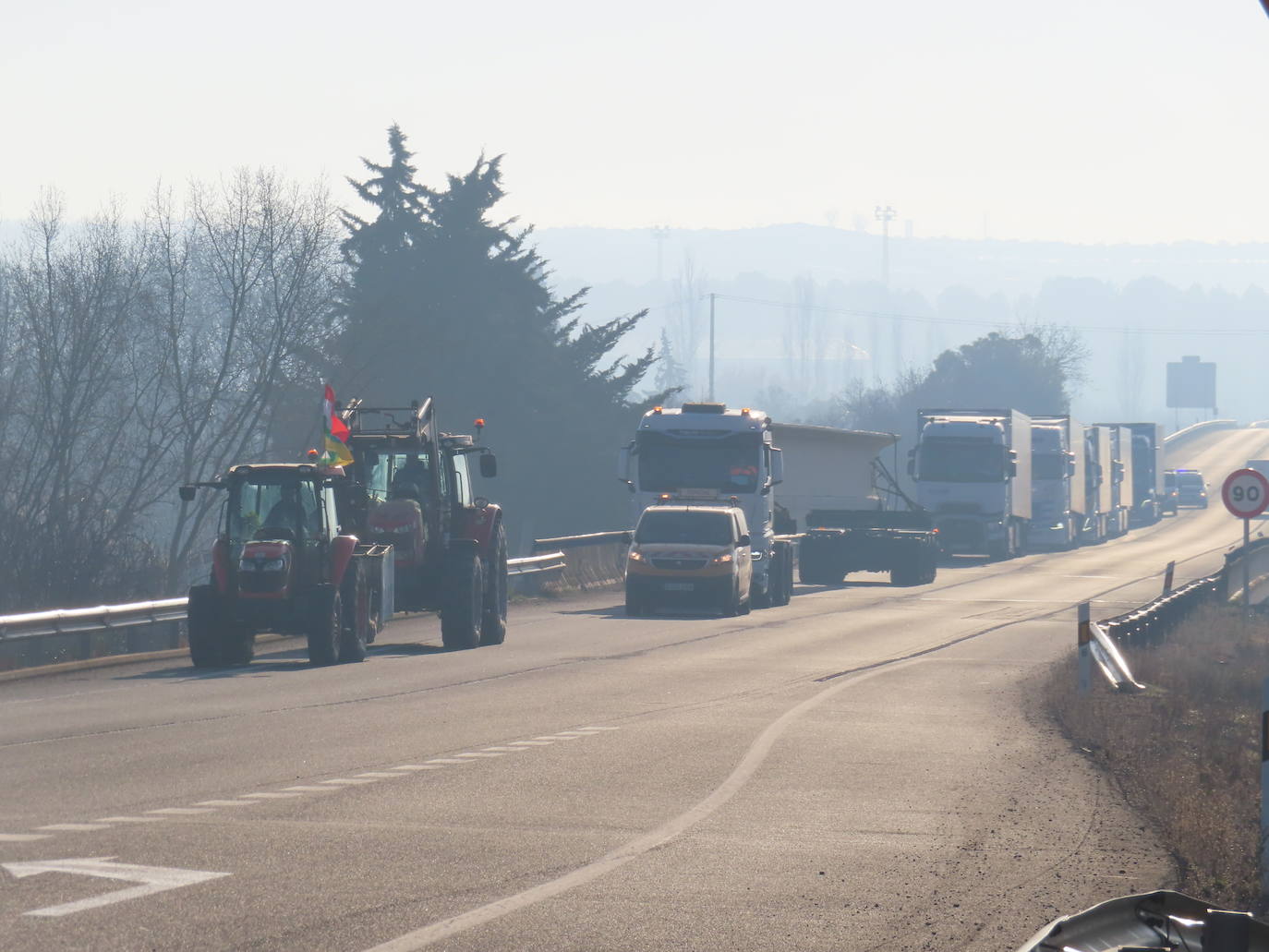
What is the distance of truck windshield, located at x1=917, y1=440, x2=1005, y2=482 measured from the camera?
1981 inches

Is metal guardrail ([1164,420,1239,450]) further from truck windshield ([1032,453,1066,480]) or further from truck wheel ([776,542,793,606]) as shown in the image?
truck wheel ([776,542,793,606])

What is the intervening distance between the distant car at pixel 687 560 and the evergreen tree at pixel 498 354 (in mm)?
31276

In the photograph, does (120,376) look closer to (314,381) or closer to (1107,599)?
(314,381)

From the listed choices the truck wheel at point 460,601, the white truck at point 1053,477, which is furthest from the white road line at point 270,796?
the white truck at point 1053,477

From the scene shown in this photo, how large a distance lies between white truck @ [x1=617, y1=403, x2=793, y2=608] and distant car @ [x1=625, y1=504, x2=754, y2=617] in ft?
4.97

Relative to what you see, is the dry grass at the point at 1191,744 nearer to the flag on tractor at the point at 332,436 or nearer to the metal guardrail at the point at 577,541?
the flag on tractor at the point at 332,436

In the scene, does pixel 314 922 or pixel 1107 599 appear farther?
pixel 1107 599

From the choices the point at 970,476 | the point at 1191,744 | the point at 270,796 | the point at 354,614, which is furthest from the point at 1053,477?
the point at 270,796

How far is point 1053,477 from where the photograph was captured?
57.4 metres

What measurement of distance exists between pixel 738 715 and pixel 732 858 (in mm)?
6942

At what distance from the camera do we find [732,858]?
8.67 meters

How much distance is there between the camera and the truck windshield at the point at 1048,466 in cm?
5712

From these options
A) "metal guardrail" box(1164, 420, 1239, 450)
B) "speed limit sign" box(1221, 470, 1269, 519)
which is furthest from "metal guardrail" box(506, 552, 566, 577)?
"metal guardrail" box(1164, 420, 1239, 450)

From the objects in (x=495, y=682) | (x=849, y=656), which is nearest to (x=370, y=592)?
(x=495, y=682)
